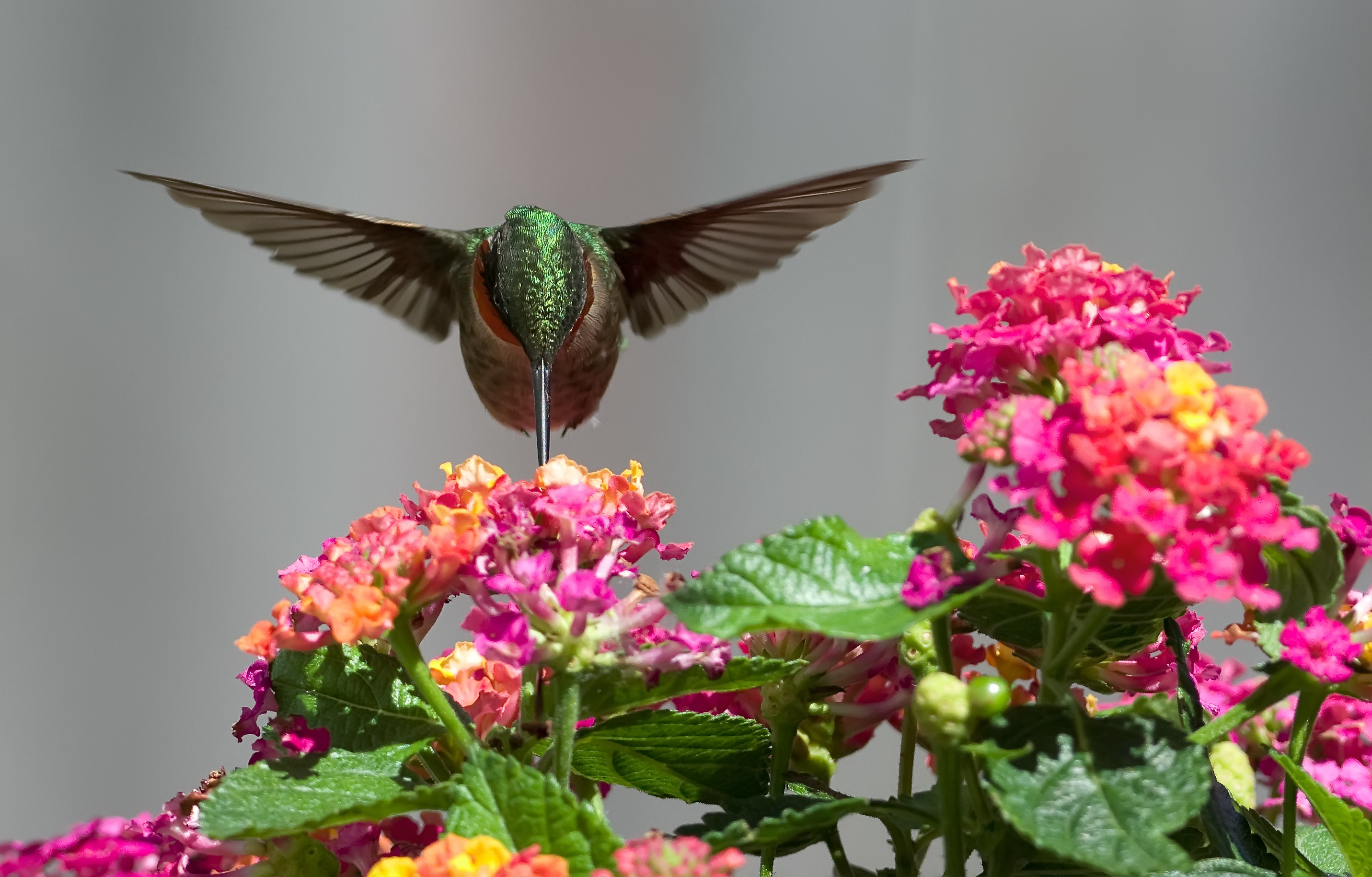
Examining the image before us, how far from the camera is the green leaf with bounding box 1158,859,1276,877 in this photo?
0.52 metres

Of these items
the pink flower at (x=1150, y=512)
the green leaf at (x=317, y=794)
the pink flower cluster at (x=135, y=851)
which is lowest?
the pink flower cluster at (x=135, y=851)

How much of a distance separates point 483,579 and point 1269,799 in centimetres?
56

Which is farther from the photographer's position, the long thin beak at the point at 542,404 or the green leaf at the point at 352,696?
the long thin beak at the point at 542,404

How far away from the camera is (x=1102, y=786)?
0.49 metres

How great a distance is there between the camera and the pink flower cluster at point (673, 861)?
0.43m

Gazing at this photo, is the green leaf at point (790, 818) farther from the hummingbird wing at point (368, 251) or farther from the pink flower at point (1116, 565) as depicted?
the hummingbird wing at point (368, 251)

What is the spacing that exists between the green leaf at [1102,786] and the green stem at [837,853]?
6.4 inches

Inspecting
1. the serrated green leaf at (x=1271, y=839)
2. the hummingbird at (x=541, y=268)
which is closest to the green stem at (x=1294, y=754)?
the serrated green leaf at (x=1271, y=839)

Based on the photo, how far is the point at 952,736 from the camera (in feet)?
1.63

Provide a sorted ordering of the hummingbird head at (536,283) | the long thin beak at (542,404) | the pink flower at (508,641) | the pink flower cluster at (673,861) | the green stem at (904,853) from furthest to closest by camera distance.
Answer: the hummingbird head at (536,283) < the long thin beak at (542,404) < the green stem at (904,853) < the pink flower at (508,641) < the pink flower cluster at (673,861)

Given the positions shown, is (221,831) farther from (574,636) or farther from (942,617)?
(942,617)

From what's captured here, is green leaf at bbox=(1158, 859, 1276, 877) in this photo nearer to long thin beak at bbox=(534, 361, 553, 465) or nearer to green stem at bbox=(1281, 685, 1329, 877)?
green stem at bbox=(1281, 685, 1329, 877)

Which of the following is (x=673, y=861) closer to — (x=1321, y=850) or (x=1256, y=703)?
(x=1256, y=703)

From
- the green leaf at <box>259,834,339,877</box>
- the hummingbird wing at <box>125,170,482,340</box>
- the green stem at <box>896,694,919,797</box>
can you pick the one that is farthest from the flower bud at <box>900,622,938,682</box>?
the hummingbird wing at <box>125,170,482,340</box>
